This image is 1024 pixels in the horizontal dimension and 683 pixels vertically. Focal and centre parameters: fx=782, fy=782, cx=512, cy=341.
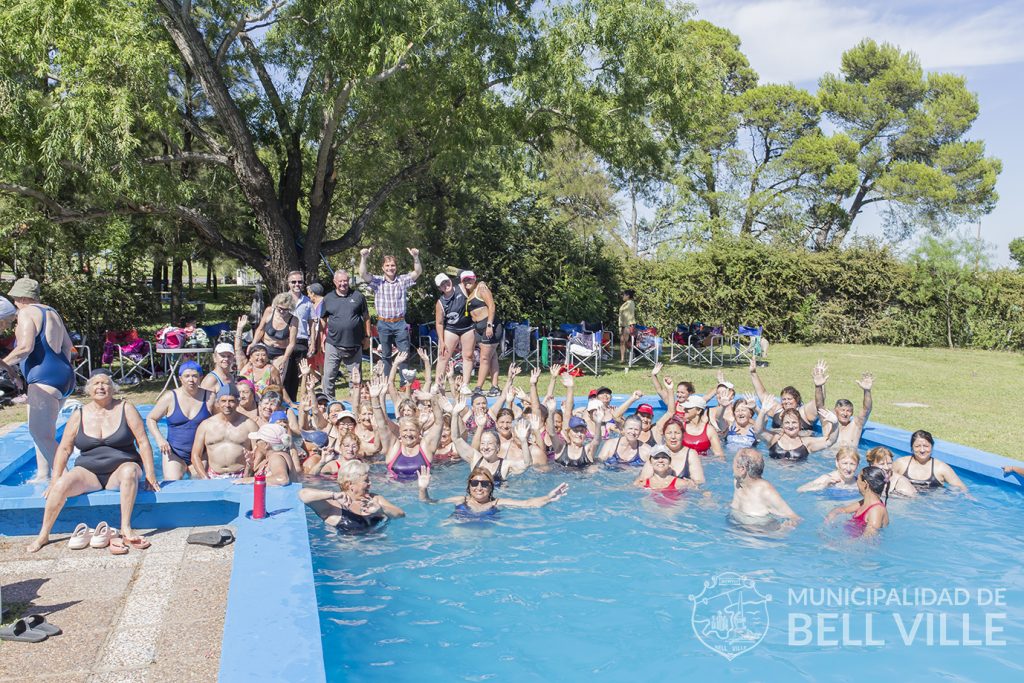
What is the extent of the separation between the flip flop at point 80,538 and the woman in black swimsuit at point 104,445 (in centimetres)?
21

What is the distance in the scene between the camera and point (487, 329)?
1140cm

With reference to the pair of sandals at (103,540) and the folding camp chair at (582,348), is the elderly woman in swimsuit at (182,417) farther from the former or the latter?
the folding camp chair at (582,348)

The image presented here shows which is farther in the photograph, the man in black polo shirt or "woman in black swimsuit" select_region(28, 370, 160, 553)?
the man in black polo shirt

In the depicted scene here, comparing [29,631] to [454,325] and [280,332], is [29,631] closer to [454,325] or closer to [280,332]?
[280,332]

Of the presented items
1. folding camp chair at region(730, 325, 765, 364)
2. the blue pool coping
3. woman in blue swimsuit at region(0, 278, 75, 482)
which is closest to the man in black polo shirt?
the blue pool coping

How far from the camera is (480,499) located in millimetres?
6758

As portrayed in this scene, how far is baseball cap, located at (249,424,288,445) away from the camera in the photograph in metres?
6.76

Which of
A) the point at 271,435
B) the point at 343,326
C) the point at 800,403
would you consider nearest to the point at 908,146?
the point at 800,403

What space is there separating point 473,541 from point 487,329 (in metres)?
5.13

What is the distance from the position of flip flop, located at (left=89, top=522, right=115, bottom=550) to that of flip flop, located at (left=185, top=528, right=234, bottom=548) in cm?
51

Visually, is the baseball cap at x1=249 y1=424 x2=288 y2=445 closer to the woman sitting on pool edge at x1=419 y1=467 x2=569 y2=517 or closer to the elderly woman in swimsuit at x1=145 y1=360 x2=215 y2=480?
the elderly woman in swimsuit at x1=145 y1=360 x2=215 y2=480

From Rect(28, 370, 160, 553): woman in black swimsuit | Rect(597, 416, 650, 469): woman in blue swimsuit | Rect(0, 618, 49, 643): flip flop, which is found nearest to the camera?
Rect(0, 618, 49, 643): flip flop

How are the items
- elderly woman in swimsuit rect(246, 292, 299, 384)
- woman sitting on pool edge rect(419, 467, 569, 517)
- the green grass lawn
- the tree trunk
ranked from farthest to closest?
the tree trunk → the green grass lawn → elderly woman in swimsuit rect(246, 292, 299, 384) → woman sitting on pool edge rect(419, 467, 569, 517)

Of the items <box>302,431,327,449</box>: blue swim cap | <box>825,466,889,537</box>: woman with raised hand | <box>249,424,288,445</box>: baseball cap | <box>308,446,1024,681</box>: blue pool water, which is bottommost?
<box>308,446,1024,681</box>: blue pool water
